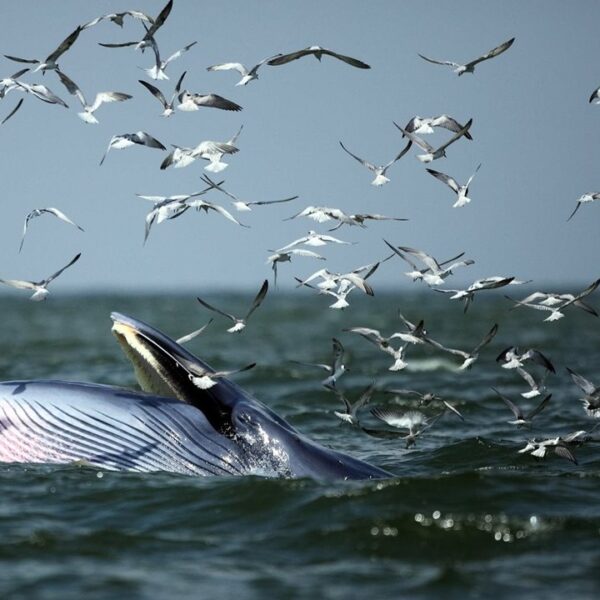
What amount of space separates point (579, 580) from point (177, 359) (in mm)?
3276

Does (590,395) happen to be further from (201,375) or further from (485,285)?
(201,375)

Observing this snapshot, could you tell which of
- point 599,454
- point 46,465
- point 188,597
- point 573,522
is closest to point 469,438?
point 599,454

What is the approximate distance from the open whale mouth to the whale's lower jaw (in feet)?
0.38

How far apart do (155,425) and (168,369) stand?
430 millimetres

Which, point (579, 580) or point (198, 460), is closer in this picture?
point (579, 580)

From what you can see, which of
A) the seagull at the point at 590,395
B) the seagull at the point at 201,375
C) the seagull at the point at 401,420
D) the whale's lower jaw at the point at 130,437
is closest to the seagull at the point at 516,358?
the seagull at the point at 590,395

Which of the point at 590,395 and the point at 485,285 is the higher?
the point at 485,285

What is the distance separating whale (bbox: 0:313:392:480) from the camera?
9.88 m

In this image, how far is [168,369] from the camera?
9.98 metres

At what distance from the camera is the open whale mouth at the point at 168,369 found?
9.72 meters

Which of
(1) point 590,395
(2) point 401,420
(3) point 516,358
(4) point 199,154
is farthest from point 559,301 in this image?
(4) point 199,154

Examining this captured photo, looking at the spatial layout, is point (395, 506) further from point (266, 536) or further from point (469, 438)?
point (469, 438)

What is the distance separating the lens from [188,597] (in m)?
7.89

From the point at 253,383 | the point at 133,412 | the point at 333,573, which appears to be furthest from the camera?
the point at 253,383
